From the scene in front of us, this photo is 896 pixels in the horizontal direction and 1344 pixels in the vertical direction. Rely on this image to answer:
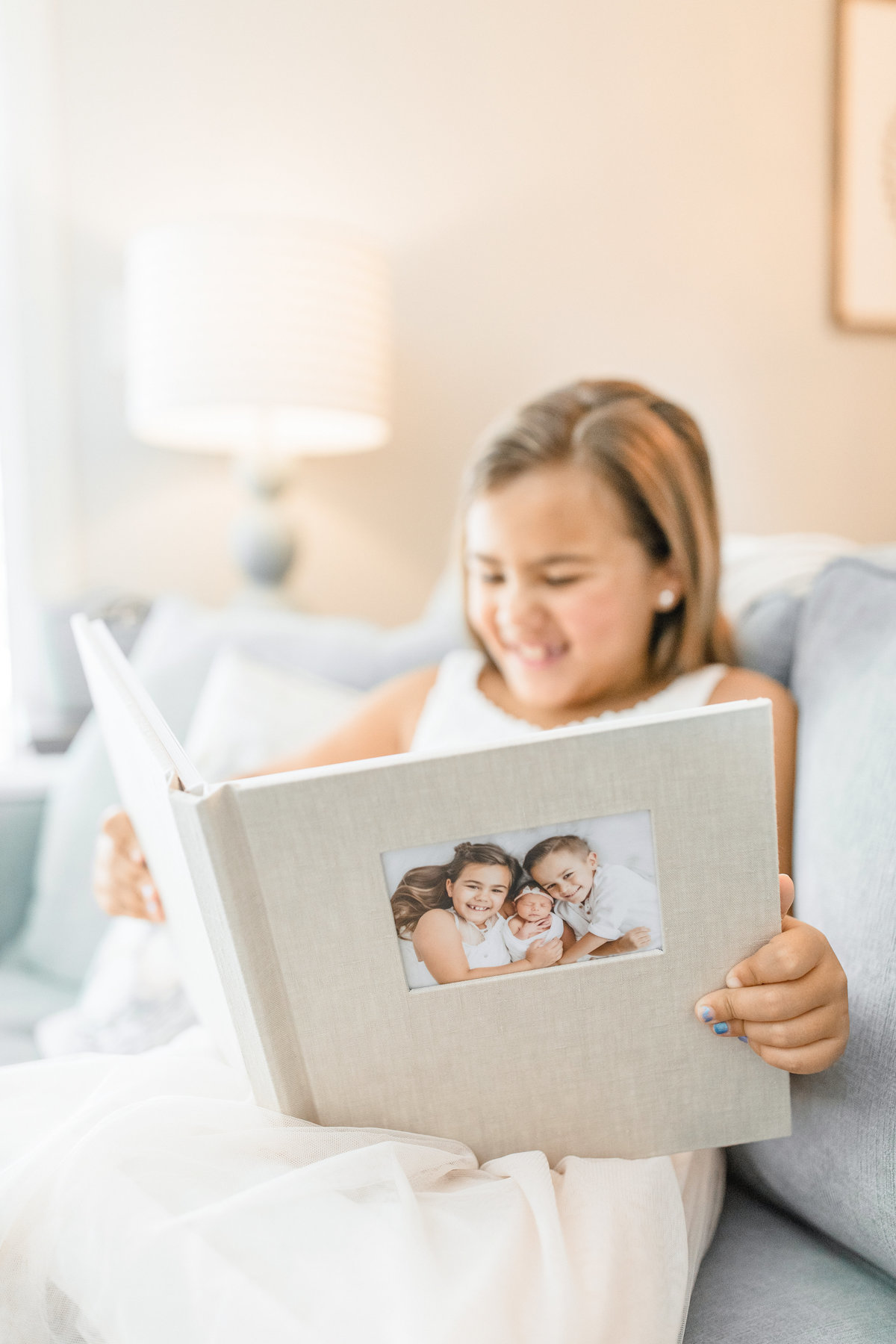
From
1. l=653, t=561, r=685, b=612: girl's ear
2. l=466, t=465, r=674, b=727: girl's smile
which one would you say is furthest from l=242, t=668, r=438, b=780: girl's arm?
l=653, t=561, r=685, b=612: girl's ear

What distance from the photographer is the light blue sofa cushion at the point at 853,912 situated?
0.53 m

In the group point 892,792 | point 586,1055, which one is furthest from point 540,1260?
point 892,792

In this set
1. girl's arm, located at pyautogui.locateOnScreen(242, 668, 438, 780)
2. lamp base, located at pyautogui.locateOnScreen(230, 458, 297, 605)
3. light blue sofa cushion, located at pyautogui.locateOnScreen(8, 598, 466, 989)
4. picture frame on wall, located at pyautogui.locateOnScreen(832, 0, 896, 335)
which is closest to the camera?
girl's arm, located at pyautogui.locateOnScreen(242, 668, 438, 780)

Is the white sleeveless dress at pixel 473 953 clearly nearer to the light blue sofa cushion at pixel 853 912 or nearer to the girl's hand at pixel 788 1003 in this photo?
the girl's hand at pixel 788 1003

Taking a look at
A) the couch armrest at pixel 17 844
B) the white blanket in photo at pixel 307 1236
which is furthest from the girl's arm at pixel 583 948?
the couch armrest at pixel 17 844

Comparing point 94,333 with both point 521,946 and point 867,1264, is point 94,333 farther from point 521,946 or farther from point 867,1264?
point 867,1264

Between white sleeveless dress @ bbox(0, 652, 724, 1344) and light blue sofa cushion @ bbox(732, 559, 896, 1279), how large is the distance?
0.10m

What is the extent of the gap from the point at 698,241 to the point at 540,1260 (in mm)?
1838

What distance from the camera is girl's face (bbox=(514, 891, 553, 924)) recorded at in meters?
0.45

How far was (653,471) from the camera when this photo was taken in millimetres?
892

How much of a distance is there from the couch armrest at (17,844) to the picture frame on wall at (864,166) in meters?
1.71

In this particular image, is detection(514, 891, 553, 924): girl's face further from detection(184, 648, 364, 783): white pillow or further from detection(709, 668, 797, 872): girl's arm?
detection(184, 648, 364, 783): white pillow

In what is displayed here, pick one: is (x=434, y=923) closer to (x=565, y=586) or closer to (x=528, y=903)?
(x=528, y=903)

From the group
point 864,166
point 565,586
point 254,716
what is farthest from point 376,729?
point 864,166
